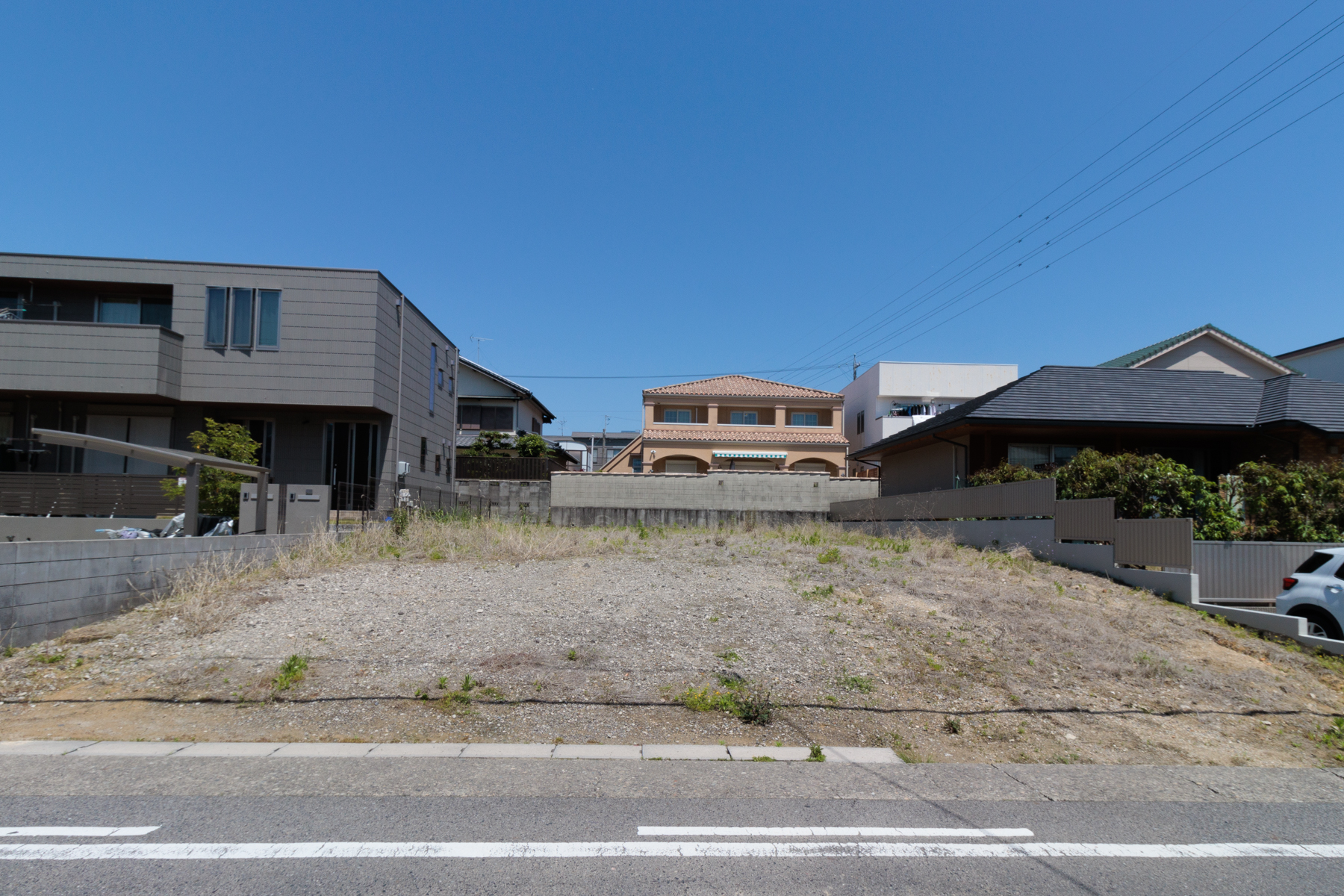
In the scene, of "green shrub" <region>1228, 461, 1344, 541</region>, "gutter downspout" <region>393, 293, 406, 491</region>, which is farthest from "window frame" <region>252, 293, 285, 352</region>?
"green shrub" <region>1228, 461, 1344, 541</region>

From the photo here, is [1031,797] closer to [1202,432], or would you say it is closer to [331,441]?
[1202,432]

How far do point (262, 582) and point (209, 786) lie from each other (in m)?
5.27

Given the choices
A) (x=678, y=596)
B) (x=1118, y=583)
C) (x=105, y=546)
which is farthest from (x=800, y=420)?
(x=105, y=546)

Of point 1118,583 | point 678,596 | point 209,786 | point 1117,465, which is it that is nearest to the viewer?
point 209,786

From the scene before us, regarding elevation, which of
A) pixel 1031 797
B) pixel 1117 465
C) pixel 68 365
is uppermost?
pixel 68 365

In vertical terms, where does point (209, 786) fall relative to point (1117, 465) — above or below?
below

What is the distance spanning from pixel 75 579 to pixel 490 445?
23.7 metres

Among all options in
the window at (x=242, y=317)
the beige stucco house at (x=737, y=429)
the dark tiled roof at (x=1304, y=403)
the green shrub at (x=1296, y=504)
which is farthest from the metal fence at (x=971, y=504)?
the window at (x=242, y=317)

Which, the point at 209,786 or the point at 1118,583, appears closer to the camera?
the point at 209,786

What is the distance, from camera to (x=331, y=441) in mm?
19062

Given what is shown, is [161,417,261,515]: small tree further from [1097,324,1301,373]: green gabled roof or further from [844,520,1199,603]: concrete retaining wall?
[1097,324,1301,373]: green gabled roof

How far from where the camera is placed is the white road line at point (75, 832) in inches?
149

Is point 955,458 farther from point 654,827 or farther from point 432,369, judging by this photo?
point 654,827

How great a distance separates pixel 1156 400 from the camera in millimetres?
18203
